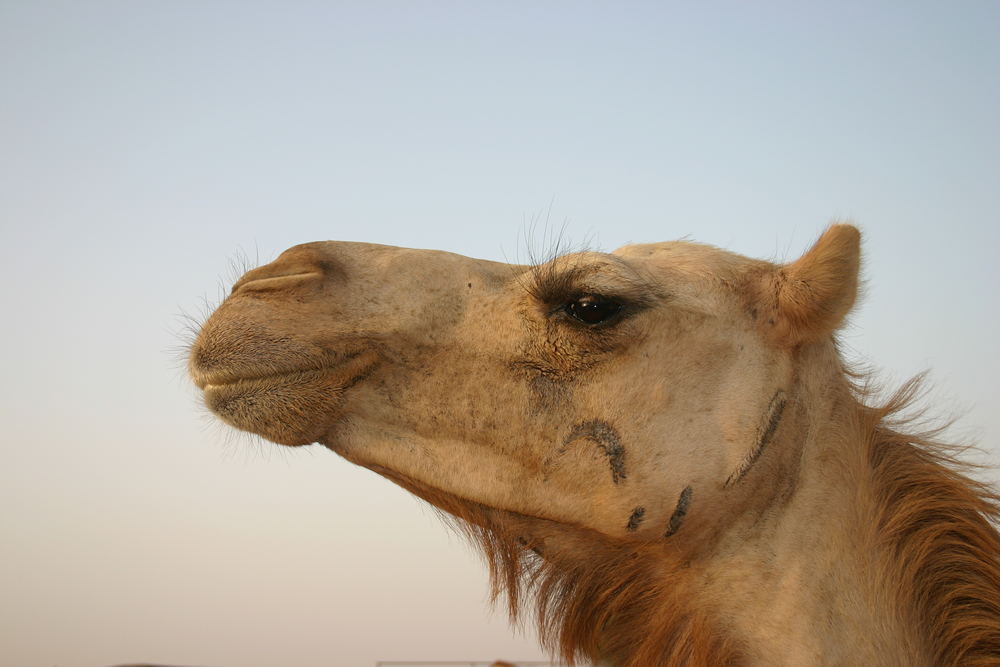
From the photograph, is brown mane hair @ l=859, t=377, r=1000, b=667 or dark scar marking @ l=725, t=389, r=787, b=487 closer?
brown mane hair @ l=859, t=377, r=1000, b=667

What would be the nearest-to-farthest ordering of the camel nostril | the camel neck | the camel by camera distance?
the camel neck → the camel → the camel nostril

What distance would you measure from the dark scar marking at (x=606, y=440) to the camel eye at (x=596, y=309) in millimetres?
334

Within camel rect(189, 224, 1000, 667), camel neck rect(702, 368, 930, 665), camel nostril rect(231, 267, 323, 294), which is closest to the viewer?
camel neck rect(702, 368, 930, 665)

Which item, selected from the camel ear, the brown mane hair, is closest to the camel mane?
the brown mane hair

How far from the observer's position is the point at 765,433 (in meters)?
2.98

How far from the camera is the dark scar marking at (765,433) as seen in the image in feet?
9.60

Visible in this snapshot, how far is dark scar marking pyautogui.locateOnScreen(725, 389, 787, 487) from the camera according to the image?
2.93 metres

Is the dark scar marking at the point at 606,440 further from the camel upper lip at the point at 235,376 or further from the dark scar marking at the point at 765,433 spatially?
the camel upper lip at the point at 235,376

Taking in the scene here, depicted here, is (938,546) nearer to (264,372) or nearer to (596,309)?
(596,309)

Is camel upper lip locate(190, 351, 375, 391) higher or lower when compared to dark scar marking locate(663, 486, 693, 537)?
higher

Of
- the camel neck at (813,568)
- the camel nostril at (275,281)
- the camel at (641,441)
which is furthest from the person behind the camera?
the camel nostril at (275,281)

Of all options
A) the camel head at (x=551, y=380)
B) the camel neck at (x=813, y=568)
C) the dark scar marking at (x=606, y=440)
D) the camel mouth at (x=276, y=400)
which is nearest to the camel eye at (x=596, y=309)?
the camel head at (x=551, y=380)

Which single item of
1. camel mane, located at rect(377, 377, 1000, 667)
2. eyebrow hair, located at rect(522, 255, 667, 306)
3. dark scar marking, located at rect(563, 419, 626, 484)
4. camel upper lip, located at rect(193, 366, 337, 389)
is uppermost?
eyebrow hair, located at rect(522, 255, 667, 306)

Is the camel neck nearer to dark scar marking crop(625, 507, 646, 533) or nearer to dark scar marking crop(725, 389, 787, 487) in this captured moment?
dark scar marking crop(725, 389, 787, 487)
